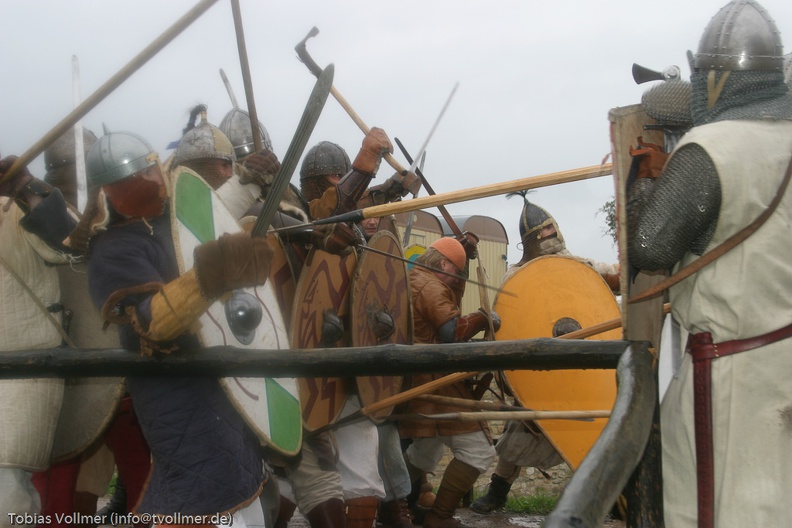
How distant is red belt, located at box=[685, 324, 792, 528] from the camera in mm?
2131

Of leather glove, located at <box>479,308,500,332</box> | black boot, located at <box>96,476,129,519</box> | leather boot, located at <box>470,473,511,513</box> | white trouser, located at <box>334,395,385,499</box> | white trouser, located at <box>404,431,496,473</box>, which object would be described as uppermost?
leather glove, located at <box>479,308,500,332</box>

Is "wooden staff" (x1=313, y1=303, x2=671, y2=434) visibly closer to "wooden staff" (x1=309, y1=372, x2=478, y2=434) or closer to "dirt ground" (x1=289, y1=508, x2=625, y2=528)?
"wooden staff" (x1=309, y1=372, x2=478, y2=434)

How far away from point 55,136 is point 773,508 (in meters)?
2.36

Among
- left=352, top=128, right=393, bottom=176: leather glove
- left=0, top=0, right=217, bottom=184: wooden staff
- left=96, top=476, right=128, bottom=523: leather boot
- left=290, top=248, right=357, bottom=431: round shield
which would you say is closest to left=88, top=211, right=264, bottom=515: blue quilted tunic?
left=0, top=0, right=217, bottom=184: wooden staff

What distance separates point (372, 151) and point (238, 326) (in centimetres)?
169

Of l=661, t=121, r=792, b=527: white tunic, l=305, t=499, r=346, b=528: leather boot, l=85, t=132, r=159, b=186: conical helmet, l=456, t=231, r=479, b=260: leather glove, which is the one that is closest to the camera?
l=661, t=121, r=792, b=527: white tunic

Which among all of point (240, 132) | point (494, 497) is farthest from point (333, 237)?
point (494, 497)

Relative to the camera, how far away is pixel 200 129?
15.0ft

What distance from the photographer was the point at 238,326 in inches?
115

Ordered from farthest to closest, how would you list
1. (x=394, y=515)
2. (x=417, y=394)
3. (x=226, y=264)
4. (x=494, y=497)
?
(x=494, y=497) < (x=394, y=515) < (x=417, y=394) < (x=226, y=264)

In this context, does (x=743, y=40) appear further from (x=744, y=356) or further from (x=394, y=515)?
(x=394, y=515)

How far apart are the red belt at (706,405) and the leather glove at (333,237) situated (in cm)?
210

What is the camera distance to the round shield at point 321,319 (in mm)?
3936

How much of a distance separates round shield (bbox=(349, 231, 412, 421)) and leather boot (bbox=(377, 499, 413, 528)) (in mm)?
934
